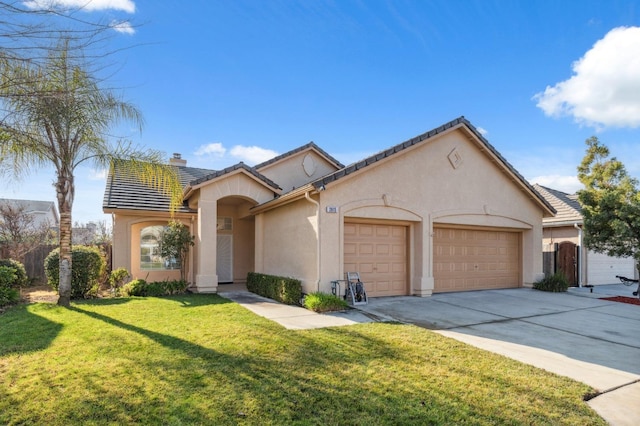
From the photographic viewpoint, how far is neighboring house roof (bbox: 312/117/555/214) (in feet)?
35.8

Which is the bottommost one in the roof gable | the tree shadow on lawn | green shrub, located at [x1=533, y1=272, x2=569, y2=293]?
green shrub, located at [x1=533, y1=272, x2=569, y2=293]

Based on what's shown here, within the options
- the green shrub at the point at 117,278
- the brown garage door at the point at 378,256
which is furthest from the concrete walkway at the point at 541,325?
the green shrub at the point at 117,278

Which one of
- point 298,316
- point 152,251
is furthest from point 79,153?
point 298,316

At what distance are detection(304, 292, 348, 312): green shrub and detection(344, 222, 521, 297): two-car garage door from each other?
6.03 feet

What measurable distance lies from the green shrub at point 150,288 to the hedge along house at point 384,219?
790 millimetres

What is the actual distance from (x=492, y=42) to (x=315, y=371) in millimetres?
12677

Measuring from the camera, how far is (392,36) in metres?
13.2

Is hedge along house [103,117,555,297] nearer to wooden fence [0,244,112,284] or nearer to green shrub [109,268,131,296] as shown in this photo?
green shrub [109,268,131,296]

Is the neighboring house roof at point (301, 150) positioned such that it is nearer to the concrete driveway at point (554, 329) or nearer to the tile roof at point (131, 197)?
the tile roof at point (131, 197)

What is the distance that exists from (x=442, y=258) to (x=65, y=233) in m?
12.4

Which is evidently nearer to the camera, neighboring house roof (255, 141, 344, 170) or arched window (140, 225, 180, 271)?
arched window (140, 225, 180, 271)

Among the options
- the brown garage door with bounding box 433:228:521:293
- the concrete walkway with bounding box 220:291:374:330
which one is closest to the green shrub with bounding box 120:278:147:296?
the concrete walkway with bounding box 220:291:374:330

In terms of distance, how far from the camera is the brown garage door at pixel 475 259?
1371 cm

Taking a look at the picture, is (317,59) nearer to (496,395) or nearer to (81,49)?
(81,49)
